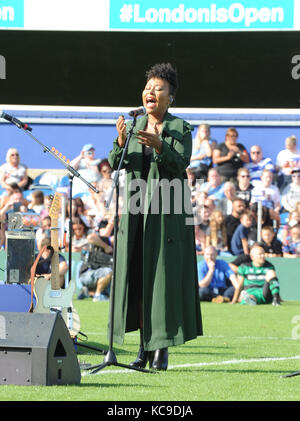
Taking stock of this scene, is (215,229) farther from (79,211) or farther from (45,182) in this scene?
(45,182)

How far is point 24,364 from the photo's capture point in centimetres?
587

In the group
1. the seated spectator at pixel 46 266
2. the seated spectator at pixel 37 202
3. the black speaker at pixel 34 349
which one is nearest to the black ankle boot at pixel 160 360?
the black speaker at pixel 34 349

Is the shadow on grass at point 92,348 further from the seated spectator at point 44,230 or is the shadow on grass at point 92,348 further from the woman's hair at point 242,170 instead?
the woman's hair at point 242,170

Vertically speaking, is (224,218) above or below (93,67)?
below

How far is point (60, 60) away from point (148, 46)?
1539mm

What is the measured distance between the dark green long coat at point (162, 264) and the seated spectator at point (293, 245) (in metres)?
8.17

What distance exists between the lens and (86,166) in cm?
1595

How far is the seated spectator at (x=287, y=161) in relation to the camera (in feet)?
51.1
